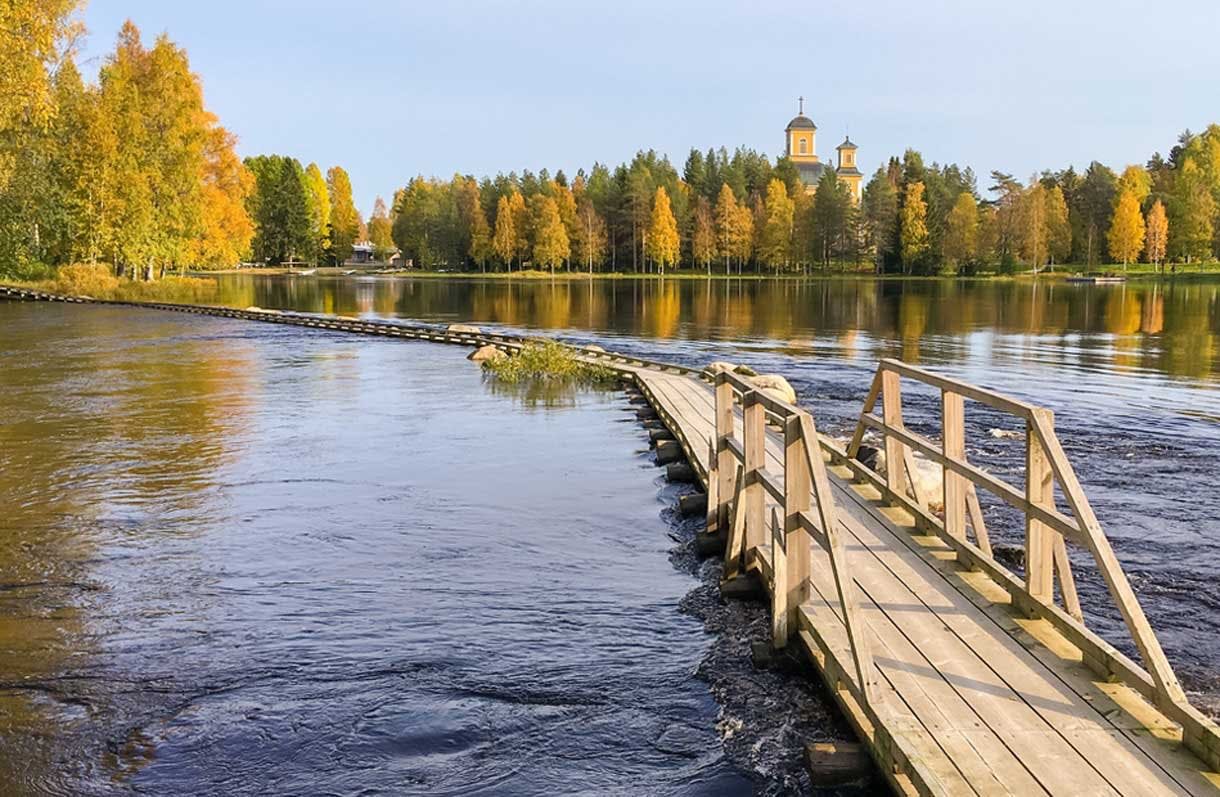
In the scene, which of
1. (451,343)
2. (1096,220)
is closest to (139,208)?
(451,343)

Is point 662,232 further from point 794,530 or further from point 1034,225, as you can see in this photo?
point 794,530

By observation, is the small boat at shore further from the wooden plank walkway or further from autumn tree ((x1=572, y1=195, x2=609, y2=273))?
the wooden plank walkway

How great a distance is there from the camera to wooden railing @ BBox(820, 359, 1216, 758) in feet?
16.9

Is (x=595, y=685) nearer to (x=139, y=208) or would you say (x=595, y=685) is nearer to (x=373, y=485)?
(x=373, y=485)

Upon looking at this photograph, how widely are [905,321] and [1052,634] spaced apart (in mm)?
42150

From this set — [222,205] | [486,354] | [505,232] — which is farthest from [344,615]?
[505,232]

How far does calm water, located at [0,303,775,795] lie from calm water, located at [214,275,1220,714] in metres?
3.99

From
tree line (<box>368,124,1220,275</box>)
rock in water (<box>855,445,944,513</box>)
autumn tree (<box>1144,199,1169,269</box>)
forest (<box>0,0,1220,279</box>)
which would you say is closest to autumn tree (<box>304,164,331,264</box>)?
forest (<box>0,0,1220,279</box>)

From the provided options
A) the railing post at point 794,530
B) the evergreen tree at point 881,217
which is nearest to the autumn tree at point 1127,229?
the evergreen tree at point 881,217

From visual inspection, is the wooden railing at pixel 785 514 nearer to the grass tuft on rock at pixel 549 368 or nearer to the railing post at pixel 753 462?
the railing post at pixel 753 462

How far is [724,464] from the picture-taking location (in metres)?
10.6

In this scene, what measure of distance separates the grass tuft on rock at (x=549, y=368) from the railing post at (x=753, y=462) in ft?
48.7

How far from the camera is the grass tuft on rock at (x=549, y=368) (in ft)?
79.3

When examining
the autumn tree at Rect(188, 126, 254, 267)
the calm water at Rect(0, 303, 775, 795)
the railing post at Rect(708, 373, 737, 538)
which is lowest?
the calm water at Rect(0, 303, 775, 795)
